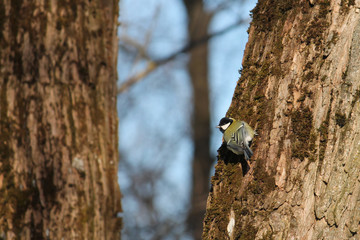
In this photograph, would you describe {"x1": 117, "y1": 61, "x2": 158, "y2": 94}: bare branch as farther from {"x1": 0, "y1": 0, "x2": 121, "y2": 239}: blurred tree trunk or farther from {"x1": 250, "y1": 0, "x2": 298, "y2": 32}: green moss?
{"x1": 250, "y1": 0, "x2": 298, "y2": 32}: green moss

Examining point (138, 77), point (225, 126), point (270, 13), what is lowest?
point (225, 126)

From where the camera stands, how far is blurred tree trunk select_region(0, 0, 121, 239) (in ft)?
8.76

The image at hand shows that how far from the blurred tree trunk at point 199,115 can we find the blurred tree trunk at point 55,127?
205 inches

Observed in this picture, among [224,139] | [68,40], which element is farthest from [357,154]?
[68,40]

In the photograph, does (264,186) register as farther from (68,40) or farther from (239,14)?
(239,14)

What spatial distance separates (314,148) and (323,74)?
339mm

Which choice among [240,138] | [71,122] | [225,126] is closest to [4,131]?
[71,122]

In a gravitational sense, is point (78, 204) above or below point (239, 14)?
below

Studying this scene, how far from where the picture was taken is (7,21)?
2822 millimetres

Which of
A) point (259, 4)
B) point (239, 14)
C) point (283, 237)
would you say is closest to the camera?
point (283, 237)

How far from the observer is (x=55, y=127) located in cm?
276

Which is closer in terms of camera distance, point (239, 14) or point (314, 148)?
point (314, 148)

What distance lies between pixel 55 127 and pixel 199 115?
6.48 m

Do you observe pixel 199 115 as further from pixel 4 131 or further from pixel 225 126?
pixel 225 126
